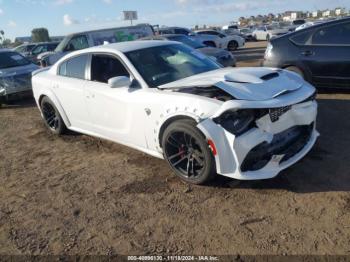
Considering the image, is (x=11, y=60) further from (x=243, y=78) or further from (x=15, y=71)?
(x=243, y=78)

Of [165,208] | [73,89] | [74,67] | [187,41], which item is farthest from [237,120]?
[187,41]

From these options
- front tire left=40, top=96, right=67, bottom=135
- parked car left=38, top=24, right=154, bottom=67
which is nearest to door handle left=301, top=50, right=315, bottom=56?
front tire left=40, top=96, right=67, bottom=135

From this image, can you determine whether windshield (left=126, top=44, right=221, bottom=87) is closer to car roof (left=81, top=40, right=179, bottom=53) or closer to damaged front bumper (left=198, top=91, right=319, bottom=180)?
car roof (left=81, top=40, right=179, bottom=53)

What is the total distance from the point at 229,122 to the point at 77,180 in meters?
2.18

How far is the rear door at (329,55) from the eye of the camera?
684 centimetres

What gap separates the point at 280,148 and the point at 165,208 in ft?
4.51

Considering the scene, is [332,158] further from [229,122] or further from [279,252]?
[279,252]

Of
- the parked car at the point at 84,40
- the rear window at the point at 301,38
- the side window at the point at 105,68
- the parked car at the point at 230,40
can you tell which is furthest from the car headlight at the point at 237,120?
the parked car at the point at 230,40

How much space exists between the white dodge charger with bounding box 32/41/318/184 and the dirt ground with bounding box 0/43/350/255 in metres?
0.28

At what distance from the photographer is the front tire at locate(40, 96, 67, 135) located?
6.34m

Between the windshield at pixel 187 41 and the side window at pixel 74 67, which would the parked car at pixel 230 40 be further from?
the side window at pixel 74 67

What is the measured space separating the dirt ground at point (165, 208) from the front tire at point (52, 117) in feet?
3.63

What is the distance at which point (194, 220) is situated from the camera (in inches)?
138

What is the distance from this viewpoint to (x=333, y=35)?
23.2 ft
